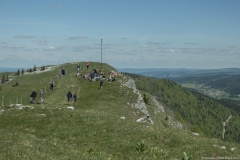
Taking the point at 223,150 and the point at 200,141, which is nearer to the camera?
the point at 223,150

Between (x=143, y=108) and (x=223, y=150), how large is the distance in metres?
38.8

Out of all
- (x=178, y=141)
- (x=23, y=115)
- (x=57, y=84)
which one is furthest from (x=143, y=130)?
(x=57, y=84)

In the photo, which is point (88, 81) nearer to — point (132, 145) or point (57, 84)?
point (57, 84)

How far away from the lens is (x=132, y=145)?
Answer: 2250 cm

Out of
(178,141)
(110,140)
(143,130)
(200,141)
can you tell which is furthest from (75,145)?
(200,141)

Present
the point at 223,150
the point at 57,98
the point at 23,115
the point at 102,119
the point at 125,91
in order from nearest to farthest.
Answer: the point at 223,150 < the point at 102,119 < the point at 23,115 < the point at 57,98 < the point at 125,91

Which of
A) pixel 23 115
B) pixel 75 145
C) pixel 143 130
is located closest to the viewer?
pixel 75 145

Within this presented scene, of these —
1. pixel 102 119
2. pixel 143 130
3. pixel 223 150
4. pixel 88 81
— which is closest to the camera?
pixel 223 150

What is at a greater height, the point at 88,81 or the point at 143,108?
the point at 88,81

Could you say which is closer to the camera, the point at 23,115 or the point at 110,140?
the point at 110,140

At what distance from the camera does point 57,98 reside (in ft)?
195

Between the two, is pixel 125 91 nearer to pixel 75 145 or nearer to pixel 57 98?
pixel 57 98

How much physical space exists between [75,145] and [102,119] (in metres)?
8.98

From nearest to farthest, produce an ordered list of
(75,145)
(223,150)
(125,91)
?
(223,150) < (75,145) < (125,91)
